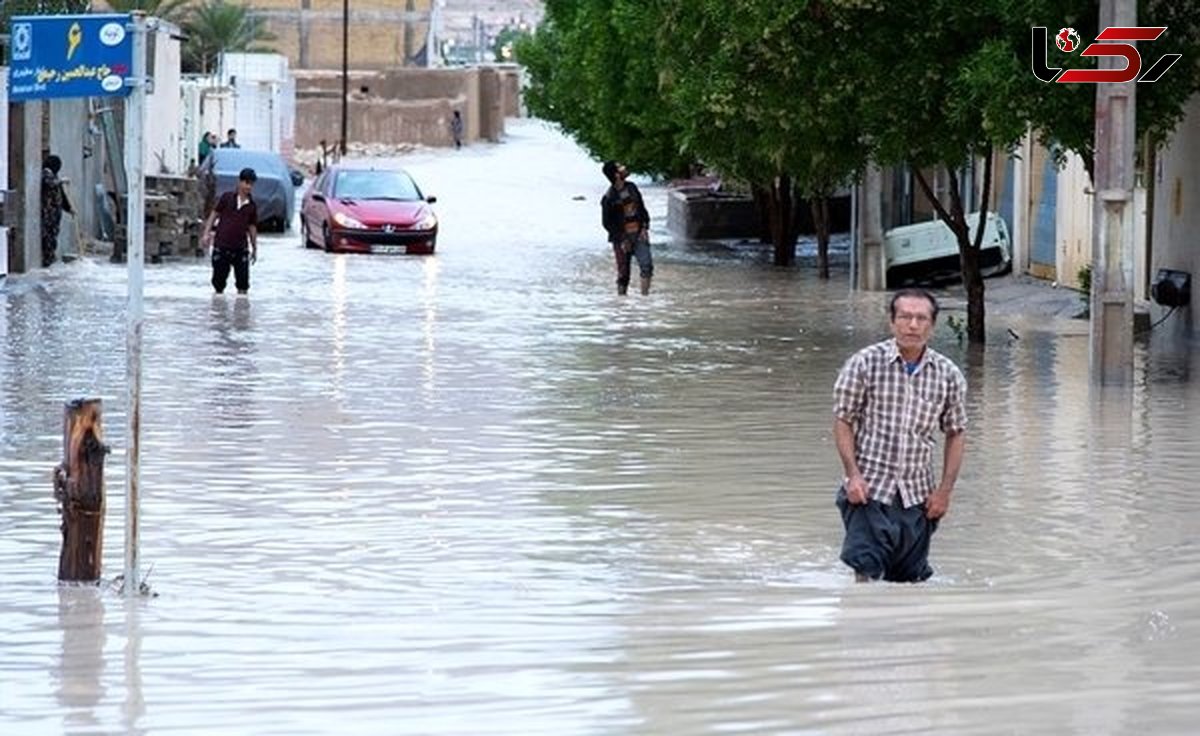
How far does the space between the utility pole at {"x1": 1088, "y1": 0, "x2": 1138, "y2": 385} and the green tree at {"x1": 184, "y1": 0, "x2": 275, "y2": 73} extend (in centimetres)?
7355

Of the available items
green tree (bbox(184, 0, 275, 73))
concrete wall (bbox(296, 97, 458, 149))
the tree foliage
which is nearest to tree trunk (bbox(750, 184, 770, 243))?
the tree foliage

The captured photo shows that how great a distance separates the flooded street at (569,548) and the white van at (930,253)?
9.81m

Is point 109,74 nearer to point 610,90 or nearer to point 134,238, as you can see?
point 134,238

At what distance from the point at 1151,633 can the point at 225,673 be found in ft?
10.7

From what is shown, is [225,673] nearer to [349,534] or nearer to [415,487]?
[349,534]

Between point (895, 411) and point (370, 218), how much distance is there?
32.3 metres

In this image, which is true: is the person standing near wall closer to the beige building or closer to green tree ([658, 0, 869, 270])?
green tree ([658, 0, 869, 270])

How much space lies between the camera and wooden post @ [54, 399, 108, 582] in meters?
10.9

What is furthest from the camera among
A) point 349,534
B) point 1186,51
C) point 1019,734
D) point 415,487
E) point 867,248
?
point 867,248

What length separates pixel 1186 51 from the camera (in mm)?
22125

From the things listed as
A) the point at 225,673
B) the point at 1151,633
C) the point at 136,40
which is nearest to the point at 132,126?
the point at 136,40

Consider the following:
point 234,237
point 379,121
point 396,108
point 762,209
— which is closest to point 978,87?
point 234,237

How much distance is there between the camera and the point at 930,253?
36.3 meters

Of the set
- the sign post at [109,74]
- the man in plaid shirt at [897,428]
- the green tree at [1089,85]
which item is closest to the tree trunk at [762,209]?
the green tree at [1089,85]
